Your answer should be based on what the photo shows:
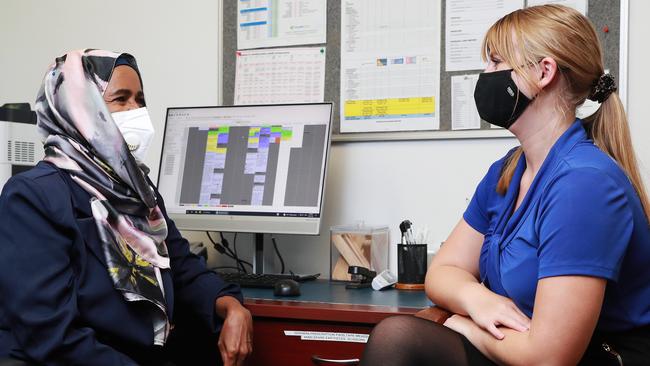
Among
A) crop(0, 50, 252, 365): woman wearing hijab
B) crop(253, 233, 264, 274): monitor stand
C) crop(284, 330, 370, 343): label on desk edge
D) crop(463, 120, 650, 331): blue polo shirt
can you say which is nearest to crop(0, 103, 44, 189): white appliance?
crop(0, 50, 252, 365): woman wearing hijab

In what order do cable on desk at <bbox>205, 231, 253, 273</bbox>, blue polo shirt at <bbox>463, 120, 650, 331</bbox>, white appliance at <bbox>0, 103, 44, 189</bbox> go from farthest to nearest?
cable on desk at <bbox>205, 231, 253, 273</bbox> → white appliance at <bbox>0, 103, 44, 189</bbox> → blue polo shirt at <bbox>463, 120, 650, 331</bbox>

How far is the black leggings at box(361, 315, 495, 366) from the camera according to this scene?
1178 millimetres

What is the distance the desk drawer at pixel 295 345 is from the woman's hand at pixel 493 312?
281 mm

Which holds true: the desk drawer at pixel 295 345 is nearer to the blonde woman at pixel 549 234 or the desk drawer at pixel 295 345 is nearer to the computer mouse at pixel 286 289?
the computer mouse at pixel 286 289

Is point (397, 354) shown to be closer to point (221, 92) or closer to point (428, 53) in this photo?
point (428, 53)

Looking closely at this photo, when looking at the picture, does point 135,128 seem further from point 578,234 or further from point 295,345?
point 578,234

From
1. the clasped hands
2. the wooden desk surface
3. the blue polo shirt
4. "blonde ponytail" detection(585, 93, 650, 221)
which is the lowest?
the wooden desk surface

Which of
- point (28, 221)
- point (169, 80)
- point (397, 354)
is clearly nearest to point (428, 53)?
point (169, 80)

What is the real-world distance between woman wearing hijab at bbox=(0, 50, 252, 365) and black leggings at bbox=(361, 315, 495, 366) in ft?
1.27

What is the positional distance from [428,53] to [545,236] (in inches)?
37.6

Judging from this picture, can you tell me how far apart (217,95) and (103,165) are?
2.77 ft

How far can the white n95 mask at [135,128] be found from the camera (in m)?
1.47

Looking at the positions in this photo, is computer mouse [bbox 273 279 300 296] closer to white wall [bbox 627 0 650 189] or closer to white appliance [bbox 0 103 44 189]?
white appliance [bbox 0 103 44 189]

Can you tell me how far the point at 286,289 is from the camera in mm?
1653
